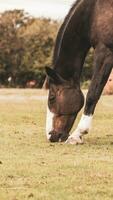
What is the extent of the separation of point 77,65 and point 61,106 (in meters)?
0.86

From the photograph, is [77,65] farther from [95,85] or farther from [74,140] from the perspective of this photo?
[74,140]

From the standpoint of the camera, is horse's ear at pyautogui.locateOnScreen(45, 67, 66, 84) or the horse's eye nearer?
horse's ear at pyautogui.locateOnScreen(45, 67, 66, 84)

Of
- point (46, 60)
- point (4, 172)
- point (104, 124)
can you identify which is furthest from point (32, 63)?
point (4, 172)

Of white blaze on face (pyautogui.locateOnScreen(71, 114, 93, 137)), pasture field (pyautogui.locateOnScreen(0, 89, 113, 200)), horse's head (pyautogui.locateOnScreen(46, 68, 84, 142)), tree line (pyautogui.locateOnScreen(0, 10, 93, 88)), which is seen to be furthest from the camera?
tree line (pyautogui.locateOnScreen(0, 10, 93, 88))

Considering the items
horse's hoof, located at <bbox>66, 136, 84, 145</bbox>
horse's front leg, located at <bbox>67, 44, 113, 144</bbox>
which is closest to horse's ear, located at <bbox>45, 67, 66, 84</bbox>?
horse's front leg, located at <bbox>67, 44, 113, 144</bbox>

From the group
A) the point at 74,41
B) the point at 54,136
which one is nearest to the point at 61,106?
the point at 54,136

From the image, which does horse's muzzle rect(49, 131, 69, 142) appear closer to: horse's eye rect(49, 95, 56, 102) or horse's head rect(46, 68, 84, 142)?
horse's head rect(46, 68, 84, 142)

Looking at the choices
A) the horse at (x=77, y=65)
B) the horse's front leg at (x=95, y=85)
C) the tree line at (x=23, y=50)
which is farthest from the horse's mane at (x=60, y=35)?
the tree line at (x=23, y=50)

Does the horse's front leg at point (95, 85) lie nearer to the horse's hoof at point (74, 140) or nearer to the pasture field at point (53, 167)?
the horse's hoof at point (74, 140)

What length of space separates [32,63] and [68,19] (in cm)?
7144

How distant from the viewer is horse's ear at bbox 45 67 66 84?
12195 millimetres

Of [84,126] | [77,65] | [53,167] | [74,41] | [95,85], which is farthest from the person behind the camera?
[77,65]

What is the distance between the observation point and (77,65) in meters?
12.6

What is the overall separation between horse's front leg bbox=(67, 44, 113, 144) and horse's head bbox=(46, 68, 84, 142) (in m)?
0.27
